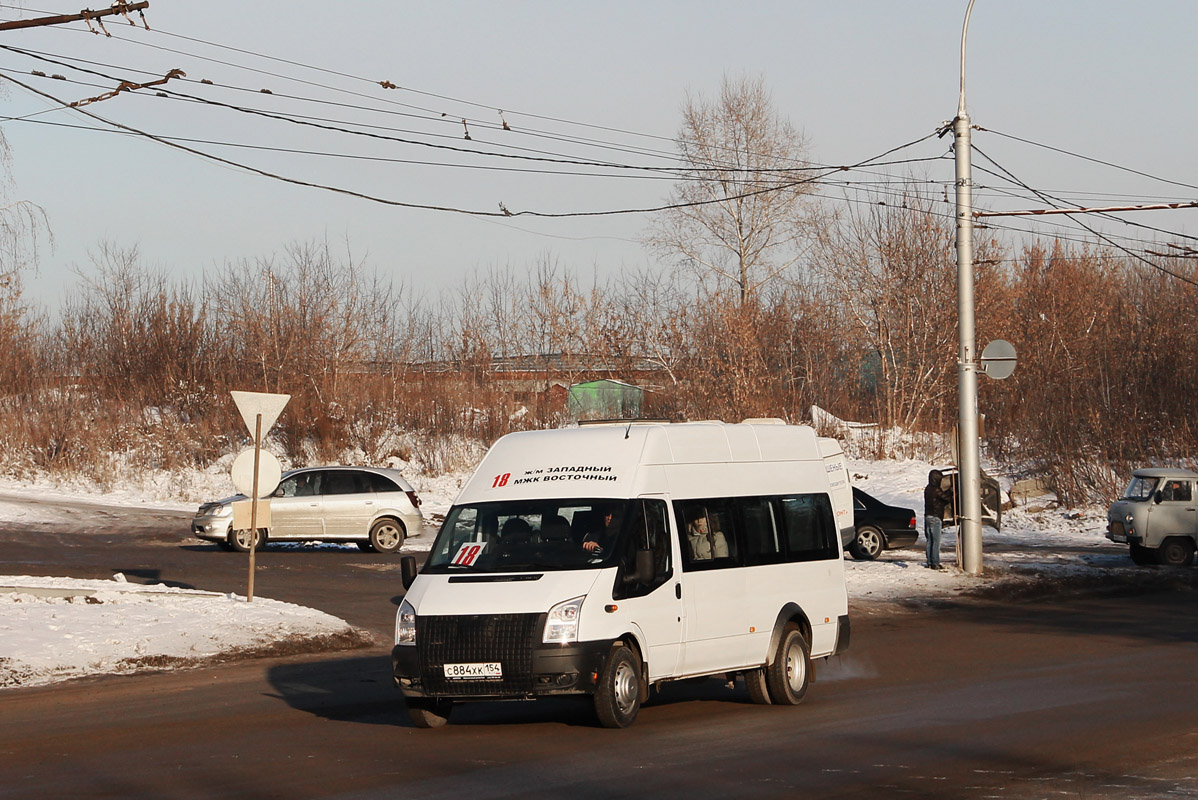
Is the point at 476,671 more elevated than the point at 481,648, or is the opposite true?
the point at 481,648

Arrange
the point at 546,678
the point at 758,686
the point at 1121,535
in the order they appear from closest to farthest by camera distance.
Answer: the point at 546,678 < the point at 758,686 < the point at 1121,535

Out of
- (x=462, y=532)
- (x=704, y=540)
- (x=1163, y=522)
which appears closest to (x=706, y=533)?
(x=704, y=540)

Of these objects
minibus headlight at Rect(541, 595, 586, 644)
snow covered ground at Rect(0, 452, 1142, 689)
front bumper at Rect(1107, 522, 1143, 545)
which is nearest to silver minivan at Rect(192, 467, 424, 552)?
snow covered ground at Rect(0, 452, 1142, 689)

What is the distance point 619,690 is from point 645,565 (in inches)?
39.6

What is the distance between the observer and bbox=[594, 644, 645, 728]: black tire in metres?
10.3

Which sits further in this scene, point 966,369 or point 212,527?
point 212,527

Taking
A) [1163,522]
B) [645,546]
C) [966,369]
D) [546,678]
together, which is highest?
[966,369]

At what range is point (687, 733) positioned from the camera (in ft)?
34.1

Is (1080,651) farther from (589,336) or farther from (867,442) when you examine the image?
(589,336)

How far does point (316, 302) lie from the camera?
5472cm

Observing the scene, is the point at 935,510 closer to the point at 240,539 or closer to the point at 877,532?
the point at 877,532

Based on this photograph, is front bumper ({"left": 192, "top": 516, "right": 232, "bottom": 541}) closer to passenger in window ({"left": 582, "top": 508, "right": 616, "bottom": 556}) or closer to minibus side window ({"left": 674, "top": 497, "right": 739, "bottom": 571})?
minibus side window ({"left": 674, "top": 497, "right": 739, "bottom": 571})

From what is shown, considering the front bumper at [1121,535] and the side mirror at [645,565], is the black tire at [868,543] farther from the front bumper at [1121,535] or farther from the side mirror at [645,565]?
the side mirror at [645,565]

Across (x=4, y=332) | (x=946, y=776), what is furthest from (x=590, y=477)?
(x=4, y=332)
